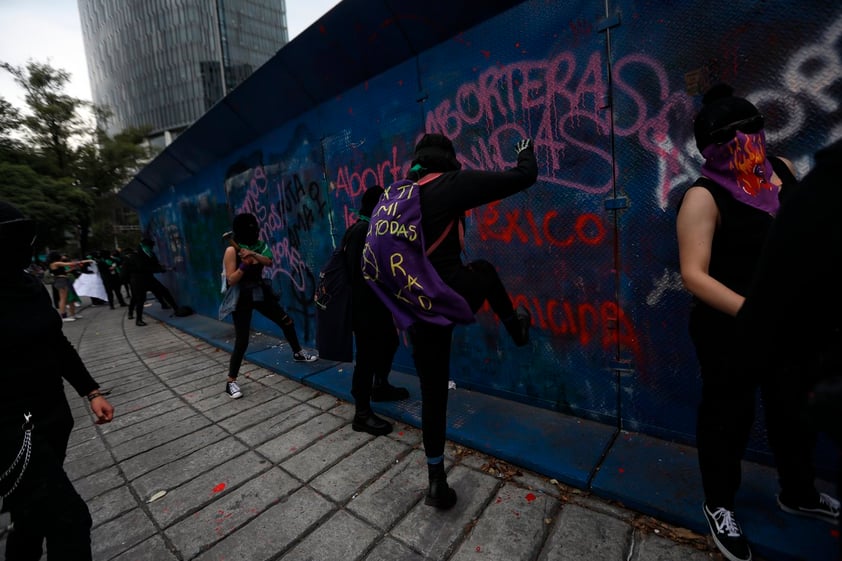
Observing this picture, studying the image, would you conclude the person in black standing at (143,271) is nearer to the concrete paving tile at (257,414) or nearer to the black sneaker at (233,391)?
the black sneaker at (233,391)

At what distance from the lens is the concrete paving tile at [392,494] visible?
85.2 inches

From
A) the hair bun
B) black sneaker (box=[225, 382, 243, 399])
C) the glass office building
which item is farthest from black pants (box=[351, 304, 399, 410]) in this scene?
the glass office building

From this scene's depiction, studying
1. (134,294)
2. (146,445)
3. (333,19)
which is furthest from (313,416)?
(134,294)

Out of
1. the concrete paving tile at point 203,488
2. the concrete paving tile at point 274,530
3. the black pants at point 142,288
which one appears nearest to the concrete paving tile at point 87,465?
the concrete paving tile at point 203,488

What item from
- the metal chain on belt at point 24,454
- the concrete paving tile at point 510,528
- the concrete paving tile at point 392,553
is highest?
the metal chain on belt at point 24,454

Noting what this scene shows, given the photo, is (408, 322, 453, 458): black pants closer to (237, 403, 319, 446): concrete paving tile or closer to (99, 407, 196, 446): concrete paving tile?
(237, 403, 319, 446): concrete paving tile

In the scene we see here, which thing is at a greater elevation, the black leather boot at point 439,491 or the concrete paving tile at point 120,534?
the black leather boot at point 439,491

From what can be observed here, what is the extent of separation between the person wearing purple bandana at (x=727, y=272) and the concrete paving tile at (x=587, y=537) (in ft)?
1.32

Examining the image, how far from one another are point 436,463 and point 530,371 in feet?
4.20

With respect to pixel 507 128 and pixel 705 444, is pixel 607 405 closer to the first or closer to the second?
pixel 705 444

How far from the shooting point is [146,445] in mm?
3254

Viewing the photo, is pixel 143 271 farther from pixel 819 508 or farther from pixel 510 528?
pixel 819 508

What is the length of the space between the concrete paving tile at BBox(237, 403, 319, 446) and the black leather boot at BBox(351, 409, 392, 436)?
0.58 meters

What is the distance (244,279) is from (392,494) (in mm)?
2754
